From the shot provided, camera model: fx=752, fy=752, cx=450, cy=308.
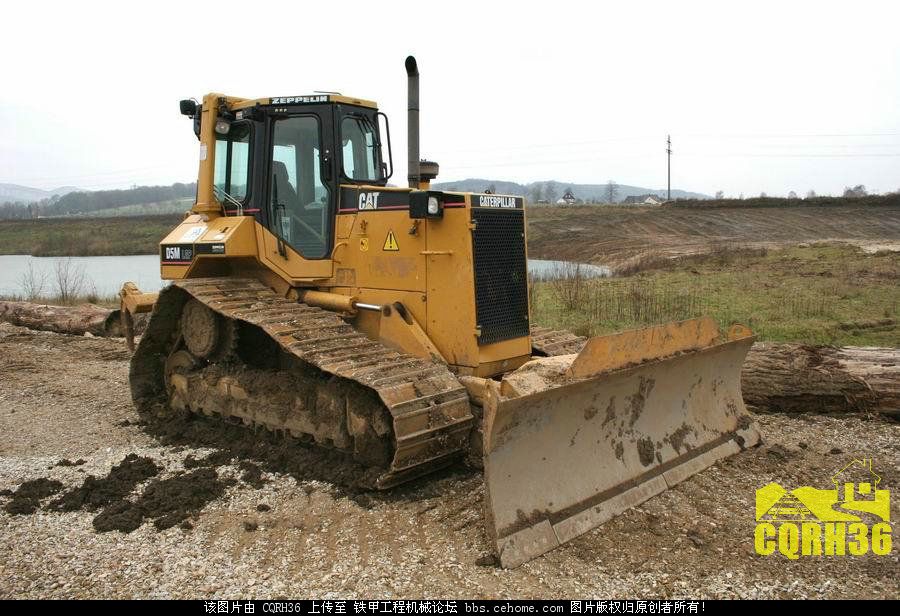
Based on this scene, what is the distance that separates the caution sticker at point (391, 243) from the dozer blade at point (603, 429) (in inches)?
65.6

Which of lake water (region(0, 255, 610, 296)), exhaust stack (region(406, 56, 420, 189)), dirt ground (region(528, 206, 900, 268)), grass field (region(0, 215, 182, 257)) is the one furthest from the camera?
grass field (region(0, 215, 182, 257))

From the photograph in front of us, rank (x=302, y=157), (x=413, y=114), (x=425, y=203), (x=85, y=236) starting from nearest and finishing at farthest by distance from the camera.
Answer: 1. (x=425, y=203)
2. (x=413, y=114)
3. (x=302, y=157)
4. (x=85, y=236)

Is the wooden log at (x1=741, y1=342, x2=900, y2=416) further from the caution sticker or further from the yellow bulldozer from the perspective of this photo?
the caution sticker

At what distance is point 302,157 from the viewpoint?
697 centimetres

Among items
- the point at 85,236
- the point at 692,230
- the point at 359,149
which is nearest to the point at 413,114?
the point at 359,149

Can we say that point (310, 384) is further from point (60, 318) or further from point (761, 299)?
point (761, 299)

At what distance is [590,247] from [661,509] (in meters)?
31.2

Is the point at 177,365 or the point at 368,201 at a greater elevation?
the point at 368,201

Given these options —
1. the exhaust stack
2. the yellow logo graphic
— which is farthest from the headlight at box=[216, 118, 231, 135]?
the yellow logo graphic

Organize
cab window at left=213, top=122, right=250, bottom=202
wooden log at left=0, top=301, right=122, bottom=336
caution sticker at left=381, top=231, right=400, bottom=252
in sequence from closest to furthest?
caution sticker at left=381, top=231, right=400, bottom=252
cab window at left=213, top=122, right=250, bottom=202
wooden log at left=0, top=301, right=122, bottom=336

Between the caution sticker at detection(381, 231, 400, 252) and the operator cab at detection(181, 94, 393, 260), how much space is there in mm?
672

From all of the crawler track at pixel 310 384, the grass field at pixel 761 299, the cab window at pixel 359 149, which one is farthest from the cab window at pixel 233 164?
the grass field at pixel 761 299

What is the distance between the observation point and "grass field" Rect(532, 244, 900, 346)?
1172 cm

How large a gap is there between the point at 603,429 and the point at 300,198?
3526 mm
